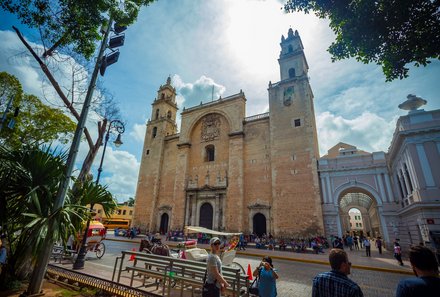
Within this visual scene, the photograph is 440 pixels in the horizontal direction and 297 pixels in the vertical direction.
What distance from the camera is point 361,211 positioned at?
122 feet

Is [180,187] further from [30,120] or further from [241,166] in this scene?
[30,120]

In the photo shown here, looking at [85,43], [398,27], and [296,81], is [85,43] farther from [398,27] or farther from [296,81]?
[296,81]

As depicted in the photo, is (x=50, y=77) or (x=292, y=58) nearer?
(x=50, y=77)

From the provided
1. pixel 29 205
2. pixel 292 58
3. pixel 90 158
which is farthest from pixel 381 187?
pixel 29 205

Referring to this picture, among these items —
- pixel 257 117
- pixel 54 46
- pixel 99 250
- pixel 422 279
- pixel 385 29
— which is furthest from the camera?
pixel 257 117

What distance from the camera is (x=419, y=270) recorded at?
1.92m

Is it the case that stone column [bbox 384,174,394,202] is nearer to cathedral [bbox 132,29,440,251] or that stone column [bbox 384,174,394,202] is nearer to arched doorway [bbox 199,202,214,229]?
cathedral [bbox 132,29,440,251]

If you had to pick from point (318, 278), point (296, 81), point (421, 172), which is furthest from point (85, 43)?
point (296, 81)

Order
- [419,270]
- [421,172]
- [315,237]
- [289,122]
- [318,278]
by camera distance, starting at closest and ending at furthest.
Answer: [419,270] → [318,278] → [421,172] → [315,237] → [289,122]

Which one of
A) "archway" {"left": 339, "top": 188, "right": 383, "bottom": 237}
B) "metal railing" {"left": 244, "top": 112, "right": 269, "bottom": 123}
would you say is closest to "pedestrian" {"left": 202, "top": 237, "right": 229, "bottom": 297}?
"archway" {"left": 339, "top": 188, "right": 383, "bottom": 237}

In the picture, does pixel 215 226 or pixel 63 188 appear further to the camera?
pixel 215 226

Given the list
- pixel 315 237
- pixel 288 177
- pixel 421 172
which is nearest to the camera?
pixel 421 172

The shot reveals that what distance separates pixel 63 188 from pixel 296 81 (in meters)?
22.0

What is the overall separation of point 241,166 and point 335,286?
1922 centimetres
